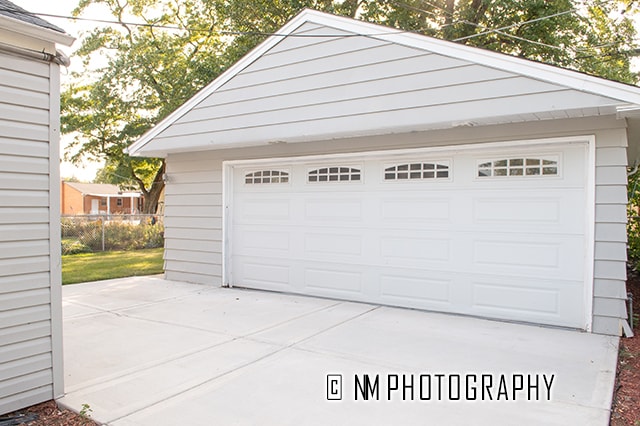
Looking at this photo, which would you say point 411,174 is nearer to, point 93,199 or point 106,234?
point 106,234

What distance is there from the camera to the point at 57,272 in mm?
3350

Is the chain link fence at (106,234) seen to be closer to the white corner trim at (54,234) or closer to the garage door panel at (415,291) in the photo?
the garage door panel at (415,291)

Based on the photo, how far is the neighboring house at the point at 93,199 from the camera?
124ft

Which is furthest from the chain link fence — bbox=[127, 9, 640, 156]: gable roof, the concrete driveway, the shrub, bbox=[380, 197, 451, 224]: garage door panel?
bbox=[380, 197, 451, 224]: garage door panel

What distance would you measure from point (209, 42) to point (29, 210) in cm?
1688

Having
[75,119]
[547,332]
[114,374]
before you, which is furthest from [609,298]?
[75,119]

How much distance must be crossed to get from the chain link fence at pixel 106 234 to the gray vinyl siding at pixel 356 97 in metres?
8.04

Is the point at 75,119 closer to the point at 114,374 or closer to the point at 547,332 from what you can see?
the point at 114,374

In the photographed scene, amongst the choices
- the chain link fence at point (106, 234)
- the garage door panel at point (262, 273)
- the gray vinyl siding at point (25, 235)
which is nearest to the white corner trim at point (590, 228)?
the garage door panel at point (262, 273)

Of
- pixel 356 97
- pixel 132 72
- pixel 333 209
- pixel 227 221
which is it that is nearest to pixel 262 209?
pixel 227 221

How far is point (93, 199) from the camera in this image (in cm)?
3912

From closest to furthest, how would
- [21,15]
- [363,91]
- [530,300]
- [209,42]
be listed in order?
1. [21,15]
2. [530,300]
3. [363,91]
4. [209,42]

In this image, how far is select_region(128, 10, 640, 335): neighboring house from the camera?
4.98 meters

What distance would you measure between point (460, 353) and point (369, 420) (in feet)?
5.43
